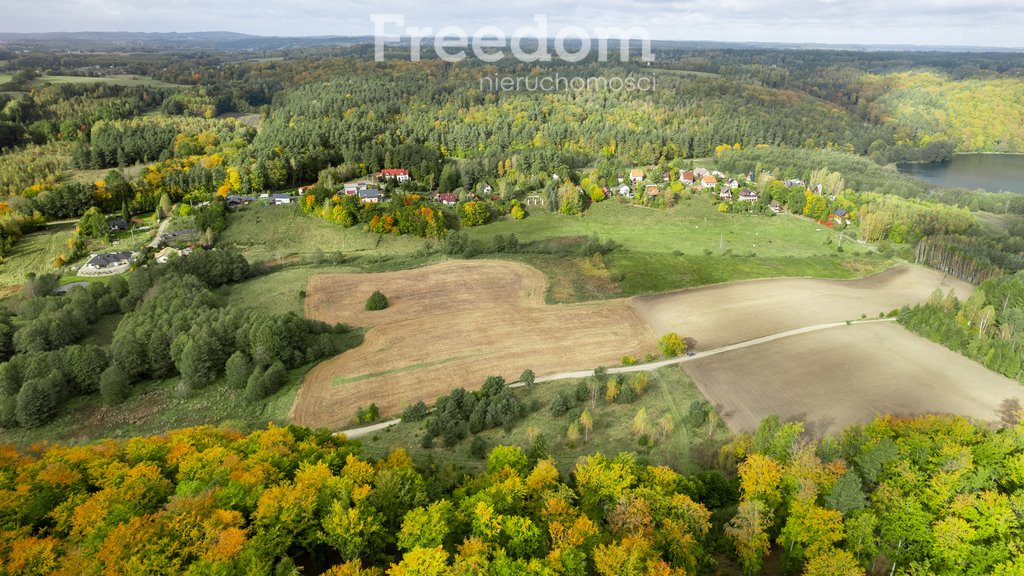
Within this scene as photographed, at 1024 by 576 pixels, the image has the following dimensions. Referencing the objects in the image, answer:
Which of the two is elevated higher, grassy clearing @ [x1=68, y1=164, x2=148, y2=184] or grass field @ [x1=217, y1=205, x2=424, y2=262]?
grassy clearing @ [x1=68, y1=164, x2=148, y2=184]

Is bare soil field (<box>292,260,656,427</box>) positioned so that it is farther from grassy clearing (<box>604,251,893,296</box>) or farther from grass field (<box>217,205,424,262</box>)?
grass field (<box>217,205,424,262</box>)

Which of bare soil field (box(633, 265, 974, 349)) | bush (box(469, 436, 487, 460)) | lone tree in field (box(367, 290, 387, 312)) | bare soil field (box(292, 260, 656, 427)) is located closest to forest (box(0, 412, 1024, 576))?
bush (box(469, 436, 487, 460))

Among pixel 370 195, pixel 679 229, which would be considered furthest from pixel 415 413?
pixel 679 229

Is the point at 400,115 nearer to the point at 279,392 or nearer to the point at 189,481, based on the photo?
the point at 279,392

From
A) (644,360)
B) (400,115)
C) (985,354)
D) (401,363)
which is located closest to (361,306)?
(401,363)

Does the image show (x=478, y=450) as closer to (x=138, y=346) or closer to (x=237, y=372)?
(x=237, y=372)
